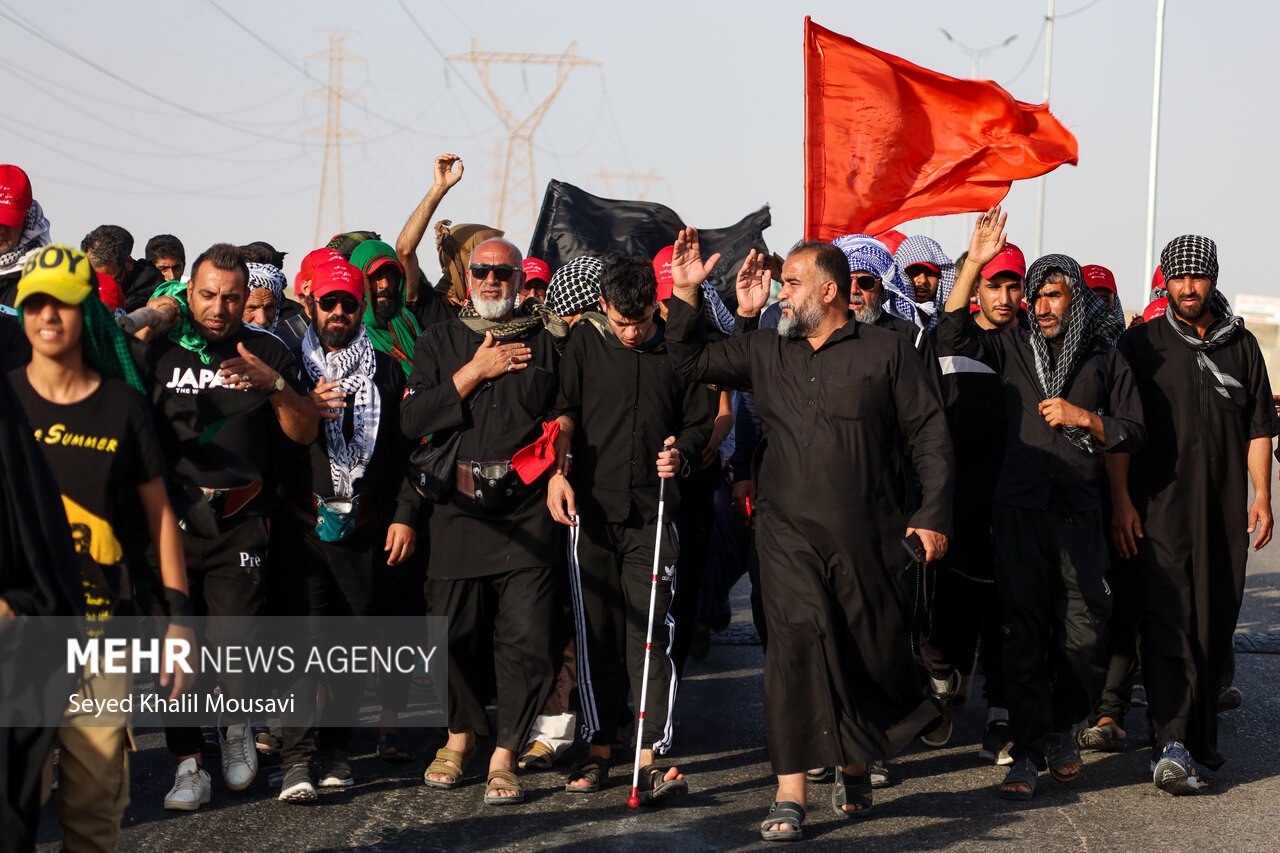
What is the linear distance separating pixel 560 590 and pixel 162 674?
2.33 metres

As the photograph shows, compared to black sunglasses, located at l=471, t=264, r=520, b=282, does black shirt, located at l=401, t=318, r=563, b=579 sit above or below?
below

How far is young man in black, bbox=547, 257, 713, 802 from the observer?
21.3 feet

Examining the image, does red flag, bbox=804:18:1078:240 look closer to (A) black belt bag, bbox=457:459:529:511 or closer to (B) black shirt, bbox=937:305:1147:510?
(B) black shirt, bbox=937:305:1147:510

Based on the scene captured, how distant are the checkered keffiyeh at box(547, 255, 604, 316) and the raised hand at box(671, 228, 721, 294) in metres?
0.78

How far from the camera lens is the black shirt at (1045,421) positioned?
21.5 feet

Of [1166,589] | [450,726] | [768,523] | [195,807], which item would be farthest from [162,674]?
[1166,589]

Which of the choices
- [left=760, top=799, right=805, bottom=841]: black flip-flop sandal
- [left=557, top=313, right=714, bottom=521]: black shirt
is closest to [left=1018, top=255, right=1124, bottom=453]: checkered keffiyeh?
[left=557, top=313, right=714, bottom=521]: black shirt

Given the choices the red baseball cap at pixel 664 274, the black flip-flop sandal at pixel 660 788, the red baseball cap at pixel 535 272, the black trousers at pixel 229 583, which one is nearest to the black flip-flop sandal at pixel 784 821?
the black flip-flop sandal at pixel 660 788

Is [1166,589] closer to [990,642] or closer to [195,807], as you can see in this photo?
[990,642]

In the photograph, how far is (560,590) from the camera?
21.5ft

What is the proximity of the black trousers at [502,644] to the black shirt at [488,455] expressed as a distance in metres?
0.08

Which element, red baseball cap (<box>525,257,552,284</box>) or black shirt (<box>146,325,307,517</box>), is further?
red baseball cap (<box>525,257,552,284</box>)

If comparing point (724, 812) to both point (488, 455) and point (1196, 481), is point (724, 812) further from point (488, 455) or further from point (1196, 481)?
point (1196, 481)

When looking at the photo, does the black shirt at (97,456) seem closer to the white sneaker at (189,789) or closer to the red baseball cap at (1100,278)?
the white sneaker at (189,789)
